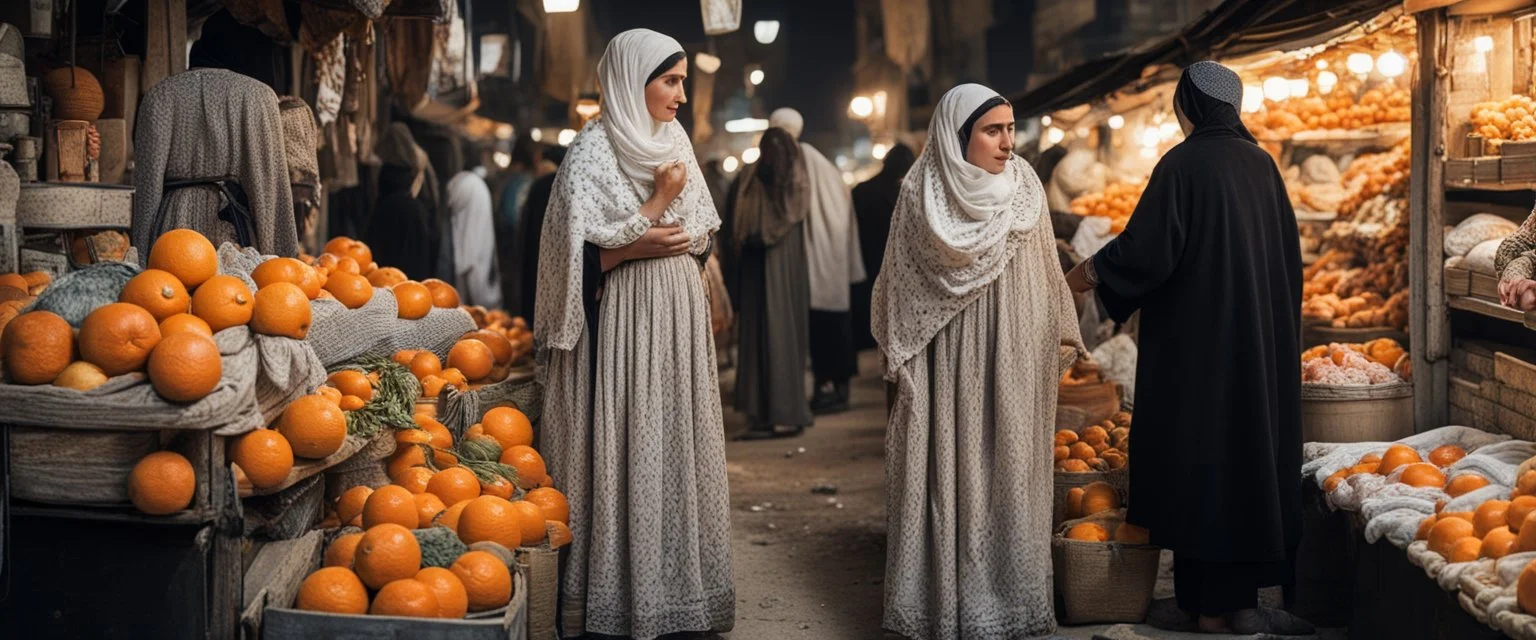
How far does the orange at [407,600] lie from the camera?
386 cm

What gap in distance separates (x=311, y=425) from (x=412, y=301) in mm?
1979

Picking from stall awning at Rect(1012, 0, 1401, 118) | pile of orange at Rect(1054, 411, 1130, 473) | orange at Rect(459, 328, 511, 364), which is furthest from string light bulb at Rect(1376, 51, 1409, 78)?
orange at Rect(459, 328, 511, 364)

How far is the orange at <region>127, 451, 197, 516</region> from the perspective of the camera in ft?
12.0

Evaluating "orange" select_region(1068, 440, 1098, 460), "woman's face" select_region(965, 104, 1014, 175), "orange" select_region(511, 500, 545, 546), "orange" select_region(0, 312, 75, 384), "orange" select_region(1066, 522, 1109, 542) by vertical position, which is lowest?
"orange" select_region(1066, 522, 1109, 542)

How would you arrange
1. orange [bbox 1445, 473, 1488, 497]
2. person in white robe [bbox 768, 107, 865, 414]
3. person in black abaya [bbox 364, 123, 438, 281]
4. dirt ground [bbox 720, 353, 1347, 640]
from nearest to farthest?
orange [bbox 1445, 473, 1488, 497] < dirt ground [bbox 720, 353, 1347, 640] < person in white robe [bbox 768, 107, 865, 414] < person in black abaya [bbox 364, 123, 438, 281]

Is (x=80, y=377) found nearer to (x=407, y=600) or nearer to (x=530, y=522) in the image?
(x=407, y=600)

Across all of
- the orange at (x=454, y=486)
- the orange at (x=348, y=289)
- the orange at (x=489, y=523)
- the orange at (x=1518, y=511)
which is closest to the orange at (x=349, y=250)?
the orange at (x=348, y=289)

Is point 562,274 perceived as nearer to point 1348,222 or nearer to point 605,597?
point 605,597

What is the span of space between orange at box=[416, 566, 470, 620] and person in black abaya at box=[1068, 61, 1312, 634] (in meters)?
2.44

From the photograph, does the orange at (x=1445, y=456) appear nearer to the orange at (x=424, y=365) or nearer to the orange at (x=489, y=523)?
the orange at (x=489, y=523)

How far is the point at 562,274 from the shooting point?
5.16m

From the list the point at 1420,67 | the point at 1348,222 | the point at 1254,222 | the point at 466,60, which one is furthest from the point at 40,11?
the point at 466,60

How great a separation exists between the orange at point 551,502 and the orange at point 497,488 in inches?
4.4

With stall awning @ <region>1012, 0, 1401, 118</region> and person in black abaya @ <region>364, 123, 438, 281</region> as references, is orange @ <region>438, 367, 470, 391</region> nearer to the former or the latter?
stall awning @ <region>1012, 0, 1401, 118</region>
